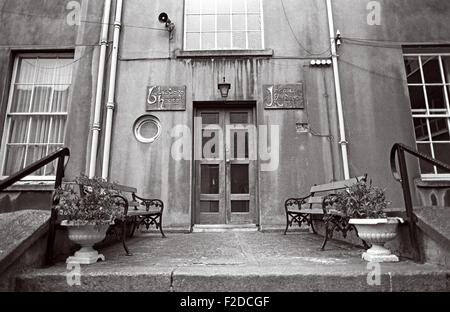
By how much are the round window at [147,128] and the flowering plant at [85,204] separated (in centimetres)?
332

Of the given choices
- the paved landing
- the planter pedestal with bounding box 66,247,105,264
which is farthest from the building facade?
the paved landing

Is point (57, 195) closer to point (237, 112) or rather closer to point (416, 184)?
point (237, 112)

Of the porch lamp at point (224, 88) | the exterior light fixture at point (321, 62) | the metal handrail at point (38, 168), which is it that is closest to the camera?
the metal handrail at point (38, 168)

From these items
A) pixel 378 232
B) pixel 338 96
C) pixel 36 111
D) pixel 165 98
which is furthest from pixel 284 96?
pixel 36 111

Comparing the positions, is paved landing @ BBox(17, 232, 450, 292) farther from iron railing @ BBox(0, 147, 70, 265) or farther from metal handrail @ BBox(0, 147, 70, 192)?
metal handrail @ BBox(0, 147, 70, 192)

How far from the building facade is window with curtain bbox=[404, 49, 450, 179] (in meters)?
0.03

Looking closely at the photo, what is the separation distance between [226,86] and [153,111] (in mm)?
1654

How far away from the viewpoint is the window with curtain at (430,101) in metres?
6.34

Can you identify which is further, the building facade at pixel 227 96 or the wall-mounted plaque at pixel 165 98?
the wall-mounted plaque at pixel 165 98

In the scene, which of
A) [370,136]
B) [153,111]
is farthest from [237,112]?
[370,136]

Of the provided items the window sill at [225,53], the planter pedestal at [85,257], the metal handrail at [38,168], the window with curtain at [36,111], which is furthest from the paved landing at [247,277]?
the window sill at [225,53]

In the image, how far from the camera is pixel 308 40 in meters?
6.64

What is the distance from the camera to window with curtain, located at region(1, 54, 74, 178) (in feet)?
20.9

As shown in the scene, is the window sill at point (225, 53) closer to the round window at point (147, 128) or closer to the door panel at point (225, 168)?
the door panel at point (225, 168)
